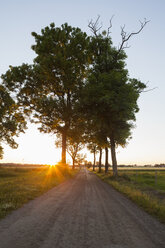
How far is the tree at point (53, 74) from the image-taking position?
75.6 ft

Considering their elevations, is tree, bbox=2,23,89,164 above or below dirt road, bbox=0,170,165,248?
above

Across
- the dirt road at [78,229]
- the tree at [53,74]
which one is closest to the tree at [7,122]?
the tree at [53,74]

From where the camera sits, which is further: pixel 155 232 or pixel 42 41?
pixel 42 41

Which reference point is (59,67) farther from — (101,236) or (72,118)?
(101,236)

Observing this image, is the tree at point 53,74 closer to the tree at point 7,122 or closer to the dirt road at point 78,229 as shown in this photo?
the tree at point 7,122

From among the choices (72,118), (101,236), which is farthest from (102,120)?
(101,236)

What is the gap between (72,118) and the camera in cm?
2666

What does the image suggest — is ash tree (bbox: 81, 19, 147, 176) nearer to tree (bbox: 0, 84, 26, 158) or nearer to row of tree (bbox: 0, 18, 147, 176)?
row of tree (bbox: 0, 18, 147, 176)

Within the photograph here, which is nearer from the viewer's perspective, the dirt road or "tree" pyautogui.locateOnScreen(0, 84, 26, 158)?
the dirt road

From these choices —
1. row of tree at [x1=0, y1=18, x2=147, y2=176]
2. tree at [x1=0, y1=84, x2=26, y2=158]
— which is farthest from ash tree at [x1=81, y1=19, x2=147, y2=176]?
tree at [x1=0, y1=84, x2=26, y2=158]

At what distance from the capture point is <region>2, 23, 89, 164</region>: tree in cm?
2303

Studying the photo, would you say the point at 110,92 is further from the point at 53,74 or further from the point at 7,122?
the point at 7,122

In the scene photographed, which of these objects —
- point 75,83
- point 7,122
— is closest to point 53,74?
point 75,83

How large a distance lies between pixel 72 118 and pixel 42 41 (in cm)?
1078
